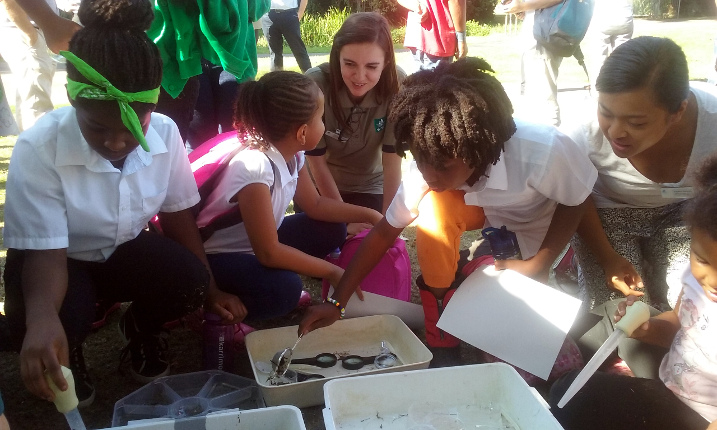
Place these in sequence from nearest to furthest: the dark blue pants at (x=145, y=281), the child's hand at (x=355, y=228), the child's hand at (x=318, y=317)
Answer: the dark blue pants at (x=145, y=281)
the child's hand at (x=318, y=317)
the child's hand at (x=355, y=228)

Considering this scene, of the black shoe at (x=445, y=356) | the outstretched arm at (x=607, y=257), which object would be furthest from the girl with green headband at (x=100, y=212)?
the outstretched arm at (x=607, y=257)

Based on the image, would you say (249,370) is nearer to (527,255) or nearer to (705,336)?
(527,255)

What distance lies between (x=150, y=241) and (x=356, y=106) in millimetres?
933

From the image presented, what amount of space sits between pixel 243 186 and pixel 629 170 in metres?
0.98

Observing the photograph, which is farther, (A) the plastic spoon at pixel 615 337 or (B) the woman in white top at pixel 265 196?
(B) the woman in white top at pixel 265 196

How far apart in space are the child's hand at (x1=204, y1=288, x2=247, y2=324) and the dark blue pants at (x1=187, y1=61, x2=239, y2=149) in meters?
0.81

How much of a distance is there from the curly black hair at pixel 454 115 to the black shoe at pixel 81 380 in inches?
34.1

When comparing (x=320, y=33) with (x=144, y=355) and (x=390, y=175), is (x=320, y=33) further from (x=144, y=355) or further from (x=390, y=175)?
(x=144, y=355)

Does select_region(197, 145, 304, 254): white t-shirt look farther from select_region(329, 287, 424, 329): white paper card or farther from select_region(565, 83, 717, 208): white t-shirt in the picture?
select_region(565, 83, 717, 208): white t-shirt

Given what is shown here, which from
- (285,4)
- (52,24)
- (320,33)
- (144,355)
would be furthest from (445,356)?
(320,33)

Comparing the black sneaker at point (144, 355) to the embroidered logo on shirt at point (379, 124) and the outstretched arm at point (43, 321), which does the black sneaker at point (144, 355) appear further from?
the embroidered logo on shirt at point (379, 124)

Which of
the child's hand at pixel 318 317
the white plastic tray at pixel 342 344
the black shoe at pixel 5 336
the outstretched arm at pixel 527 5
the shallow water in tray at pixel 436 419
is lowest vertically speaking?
the white plastic tray at pixel 342 344

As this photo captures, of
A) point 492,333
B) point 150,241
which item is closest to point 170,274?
point 150,241

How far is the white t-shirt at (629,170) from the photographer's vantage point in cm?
152
